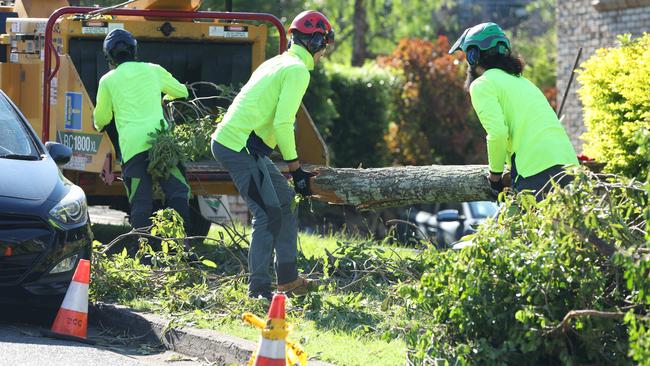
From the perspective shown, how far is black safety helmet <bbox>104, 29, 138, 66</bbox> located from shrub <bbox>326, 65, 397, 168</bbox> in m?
13.4

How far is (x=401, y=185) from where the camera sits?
850 centimetres

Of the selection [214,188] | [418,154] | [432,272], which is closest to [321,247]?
[214,188]

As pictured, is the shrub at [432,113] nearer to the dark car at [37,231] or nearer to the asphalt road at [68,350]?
the dark car at [37,231]

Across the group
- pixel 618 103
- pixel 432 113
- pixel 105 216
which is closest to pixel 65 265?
pixel 618 103

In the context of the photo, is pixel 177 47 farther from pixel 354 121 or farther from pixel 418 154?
pixel 418 154

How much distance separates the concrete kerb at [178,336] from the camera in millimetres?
6524

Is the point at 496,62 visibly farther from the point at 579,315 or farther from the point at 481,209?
the point at 481,209

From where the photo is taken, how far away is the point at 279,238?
780 centimetres

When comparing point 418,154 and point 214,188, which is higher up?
point 214,188

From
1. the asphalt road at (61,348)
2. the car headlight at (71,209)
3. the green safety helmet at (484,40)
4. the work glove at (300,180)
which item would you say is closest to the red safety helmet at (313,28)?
the work glove at (300,180)

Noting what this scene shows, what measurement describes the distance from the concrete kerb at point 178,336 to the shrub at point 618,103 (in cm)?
406

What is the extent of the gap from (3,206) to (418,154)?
1782cm

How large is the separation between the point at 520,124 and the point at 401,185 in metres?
1.71

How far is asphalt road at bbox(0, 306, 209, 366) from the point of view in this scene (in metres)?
6.46
